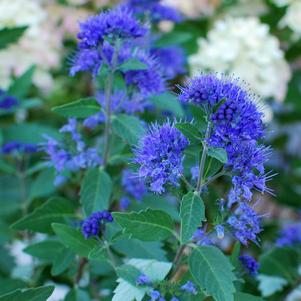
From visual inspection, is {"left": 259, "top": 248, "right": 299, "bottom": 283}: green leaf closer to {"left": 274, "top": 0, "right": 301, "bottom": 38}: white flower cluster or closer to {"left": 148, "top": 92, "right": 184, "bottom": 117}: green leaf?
{"left": 148, "top": 92, "right": 184, "bottom": 117}: green leaf

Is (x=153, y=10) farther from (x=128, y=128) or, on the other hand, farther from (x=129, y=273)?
(x=129, y=273)

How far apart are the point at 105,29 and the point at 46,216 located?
323 mm

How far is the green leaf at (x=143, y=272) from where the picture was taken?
2.64ft

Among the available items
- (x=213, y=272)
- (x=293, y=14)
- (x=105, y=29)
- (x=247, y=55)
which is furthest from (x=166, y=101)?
(x=293, y=14)

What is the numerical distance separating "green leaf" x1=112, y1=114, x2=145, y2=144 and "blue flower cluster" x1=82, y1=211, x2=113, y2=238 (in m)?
0.14

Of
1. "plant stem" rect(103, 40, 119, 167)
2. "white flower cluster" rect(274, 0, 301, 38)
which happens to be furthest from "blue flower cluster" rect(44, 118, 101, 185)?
"white flower cluster" rect(274, 0, 301, 38)

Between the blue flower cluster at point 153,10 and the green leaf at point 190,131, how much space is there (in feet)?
2.49

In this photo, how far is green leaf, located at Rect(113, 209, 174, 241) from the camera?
0.77 m

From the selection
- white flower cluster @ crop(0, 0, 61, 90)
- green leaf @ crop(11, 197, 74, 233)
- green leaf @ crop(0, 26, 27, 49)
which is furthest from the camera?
white flower cluster @ crop(0, 0, 61, 90)

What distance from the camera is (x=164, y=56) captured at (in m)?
1.51

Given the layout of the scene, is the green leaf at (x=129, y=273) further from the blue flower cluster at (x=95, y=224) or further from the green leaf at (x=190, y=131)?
the green leaf at (x=190, y=131)

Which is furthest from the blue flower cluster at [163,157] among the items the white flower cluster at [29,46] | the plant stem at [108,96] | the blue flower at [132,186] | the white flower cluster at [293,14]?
the white flower cluster at [293,14]

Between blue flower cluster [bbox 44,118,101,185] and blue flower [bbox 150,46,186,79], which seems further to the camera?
blue flower [bbox 150,46,186,79]

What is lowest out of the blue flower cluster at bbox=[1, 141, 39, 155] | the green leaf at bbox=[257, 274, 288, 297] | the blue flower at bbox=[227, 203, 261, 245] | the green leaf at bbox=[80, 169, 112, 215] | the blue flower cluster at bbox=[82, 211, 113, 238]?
the green leaf at bbox=[257, 274, 288, 297]
